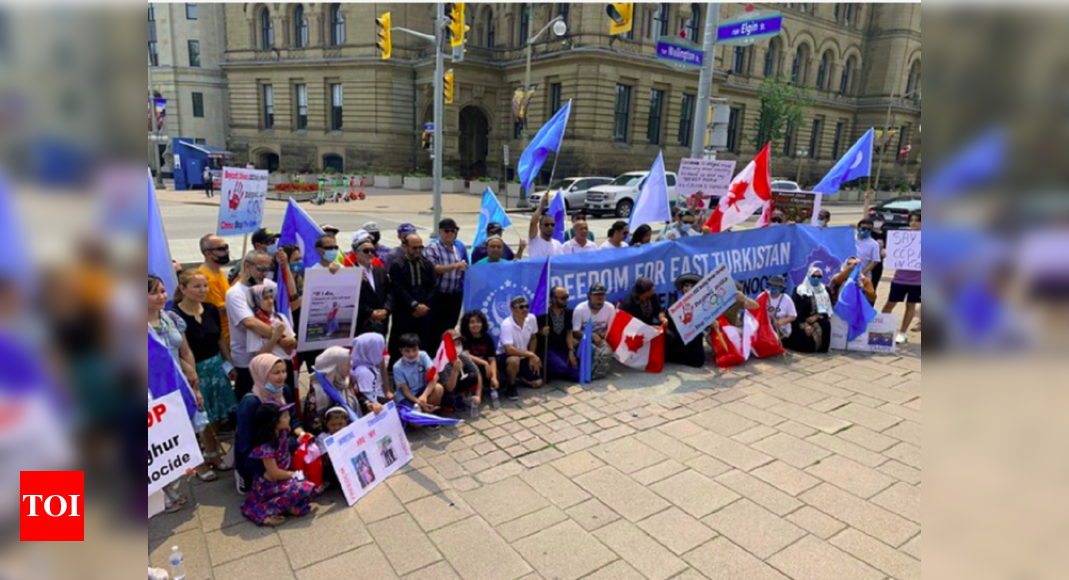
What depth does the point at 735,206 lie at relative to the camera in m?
9.63

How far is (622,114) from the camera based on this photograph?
119ft

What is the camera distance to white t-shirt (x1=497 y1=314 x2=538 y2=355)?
21.1ft

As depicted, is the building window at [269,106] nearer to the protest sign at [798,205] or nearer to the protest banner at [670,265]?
the protest sign at [798,205]

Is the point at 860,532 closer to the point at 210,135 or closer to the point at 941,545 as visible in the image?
the point at 941,545

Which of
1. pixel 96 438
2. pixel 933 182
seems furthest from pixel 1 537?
pixel 933 182

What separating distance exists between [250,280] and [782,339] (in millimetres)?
6279

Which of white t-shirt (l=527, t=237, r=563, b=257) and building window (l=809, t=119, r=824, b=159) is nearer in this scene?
white t-shirt (l=527, t=237, r=563, b=257)

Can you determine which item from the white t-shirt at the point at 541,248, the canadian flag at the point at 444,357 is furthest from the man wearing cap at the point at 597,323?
the canadian flag at the point at 444,357

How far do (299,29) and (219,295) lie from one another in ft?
140

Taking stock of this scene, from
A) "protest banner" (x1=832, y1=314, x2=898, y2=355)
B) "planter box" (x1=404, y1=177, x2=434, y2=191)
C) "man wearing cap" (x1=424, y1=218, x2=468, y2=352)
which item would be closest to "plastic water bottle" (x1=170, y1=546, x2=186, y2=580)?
"man wearing cap" (x1=424, y1=218, x2=468, y2=352)

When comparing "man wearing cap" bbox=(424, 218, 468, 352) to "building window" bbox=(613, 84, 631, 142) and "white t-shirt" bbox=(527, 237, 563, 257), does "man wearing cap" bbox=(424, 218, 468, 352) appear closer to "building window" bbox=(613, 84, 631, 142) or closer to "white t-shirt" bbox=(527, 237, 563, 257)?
"white t-shirt" bbox=(527, 237, 563, 257)

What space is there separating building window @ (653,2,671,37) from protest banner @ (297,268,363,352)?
34411 millimetres

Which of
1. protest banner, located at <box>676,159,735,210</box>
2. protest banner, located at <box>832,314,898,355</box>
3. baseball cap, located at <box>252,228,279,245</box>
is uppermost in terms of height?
protest banner, located at <box>676,159,735,210</box>

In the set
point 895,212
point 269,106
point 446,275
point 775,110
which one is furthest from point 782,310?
point 269,106
